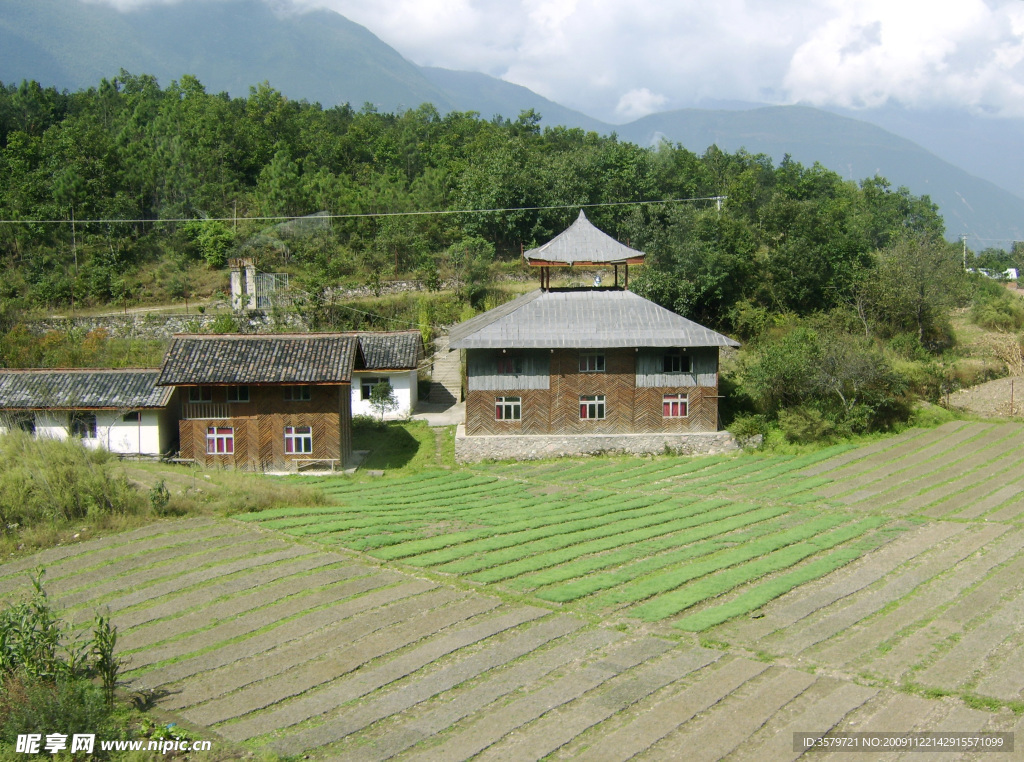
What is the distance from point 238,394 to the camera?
28016 millimetres

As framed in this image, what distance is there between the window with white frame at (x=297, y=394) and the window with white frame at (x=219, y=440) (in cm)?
214

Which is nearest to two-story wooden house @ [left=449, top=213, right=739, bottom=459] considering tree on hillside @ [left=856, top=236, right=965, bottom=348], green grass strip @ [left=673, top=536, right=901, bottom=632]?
green grass strip @ [left=673, top=536, right=901, bottom=632]

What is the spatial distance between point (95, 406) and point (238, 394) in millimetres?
4669

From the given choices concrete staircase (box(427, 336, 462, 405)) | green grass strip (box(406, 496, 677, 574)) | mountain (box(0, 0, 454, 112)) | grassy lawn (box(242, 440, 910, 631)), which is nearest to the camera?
grassy lawn (box(242, 440, 910, 631))

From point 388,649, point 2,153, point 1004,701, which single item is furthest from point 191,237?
point 1004,701

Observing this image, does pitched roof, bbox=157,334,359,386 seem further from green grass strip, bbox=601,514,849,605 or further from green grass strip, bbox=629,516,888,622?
green grass strip, bbox=629,516,888,622

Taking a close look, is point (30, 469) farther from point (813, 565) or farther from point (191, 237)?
point (191, 237)

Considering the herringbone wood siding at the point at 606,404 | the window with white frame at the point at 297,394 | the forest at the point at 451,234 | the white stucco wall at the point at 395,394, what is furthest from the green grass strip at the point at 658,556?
the white stucco wall at the point at 395,394

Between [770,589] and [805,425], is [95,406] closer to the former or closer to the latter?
[770,589]

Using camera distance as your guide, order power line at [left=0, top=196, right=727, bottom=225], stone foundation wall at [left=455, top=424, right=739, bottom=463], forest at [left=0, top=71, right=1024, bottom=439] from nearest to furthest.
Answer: stone foundation wall at [left=455, top=424, right=739, bottom=463]
forest at [left=0, top=71, right=1024, bottom=439]
power line at [left=0, top=196, right=727, bottom=225]

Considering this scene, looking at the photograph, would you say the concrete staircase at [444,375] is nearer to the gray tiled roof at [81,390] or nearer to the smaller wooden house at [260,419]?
the smaller wooden house at [260,419]

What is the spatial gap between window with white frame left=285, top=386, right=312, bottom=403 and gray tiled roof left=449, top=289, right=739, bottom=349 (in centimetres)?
507

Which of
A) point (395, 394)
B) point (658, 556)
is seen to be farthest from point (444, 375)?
point (658, 556)

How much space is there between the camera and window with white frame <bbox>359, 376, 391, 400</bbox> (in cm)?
3398
